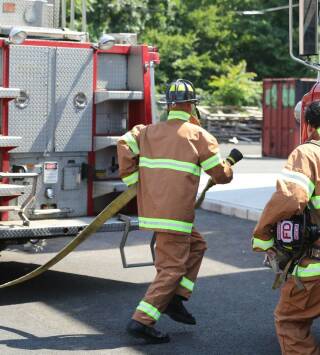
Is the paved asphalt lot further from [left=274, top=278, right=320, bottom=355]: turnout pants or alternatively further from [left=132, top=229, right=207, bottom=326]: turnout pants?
[left=274, top=278, right=320, bottom=355]: turnout pants

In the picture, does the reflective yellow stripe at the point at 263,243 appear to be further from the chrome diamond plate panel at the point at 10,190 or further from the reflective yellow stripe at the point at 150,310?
the chrome diamond plate panel at the point at 10,190

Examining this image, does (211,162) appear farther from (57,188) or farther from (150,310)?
(57,188)

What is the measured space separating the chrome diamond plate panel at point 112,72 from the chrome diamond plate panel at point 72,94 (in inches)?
5.7

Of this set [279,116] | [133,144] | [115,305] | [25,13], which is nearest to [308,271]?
[133,144]

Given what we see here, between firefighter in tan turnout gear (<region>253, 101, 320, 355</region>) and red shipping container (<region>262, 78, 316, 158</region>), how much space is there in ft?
58.4

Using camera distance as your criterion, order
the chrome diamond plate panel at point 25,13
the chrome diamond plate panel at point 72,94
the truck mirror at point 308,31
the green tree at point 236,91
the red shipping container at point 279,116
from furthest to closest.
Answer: the green tree at point 236,91 < the red shipping container at point 279,116 < the chrome diamond plate panel at point 25,13 < the chrome diamond plate panel at point 72,94 < the truck mirror at point 308,31

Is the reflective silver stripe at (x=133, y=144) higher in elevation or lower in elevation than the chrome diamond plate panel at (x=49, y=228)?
higher

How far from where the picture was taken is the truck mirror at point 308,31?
6660 millimetres

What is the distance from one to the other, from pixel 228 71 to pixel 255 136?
10.4m

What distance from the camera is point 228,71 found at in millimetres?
42750

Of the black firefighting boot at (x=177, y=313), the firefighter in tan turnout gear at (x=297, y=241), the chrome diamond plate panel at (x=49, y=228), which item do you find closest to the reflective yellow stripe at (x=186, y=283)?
the black firefighting boot at (x=177, y=313)

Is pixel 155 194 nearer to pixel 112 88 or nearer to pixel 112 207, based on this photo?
pixel 112 207

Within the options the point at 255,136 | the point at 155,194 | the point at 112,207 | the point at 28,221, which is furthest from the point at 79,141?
the point at 255,136

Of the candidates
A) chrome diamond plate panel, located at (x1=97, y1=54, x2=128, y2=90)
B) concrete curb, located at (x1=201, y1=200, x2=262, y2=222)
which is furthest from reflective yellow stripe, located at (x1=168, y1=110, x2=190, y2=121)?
concrete curb, located at (x1=201, y1=200, x2=262, y2=222)
